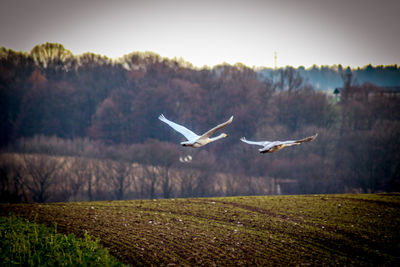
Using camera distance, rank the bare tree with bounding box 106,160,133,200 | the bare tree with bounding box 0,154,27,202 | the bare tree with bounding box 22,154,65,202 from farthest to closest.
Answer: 1. the bare tree with bounding box 106,160,133,200
2. the bare tree with bounding box 22,154,65,202
3. the bare tree with bounding box 0,154,27,202

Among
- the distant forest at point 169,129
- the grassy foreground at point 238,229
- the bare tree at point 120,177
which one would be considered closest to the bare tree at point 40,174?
the distant forest at point 169,129

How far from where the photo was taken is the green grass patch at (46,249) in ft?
33.8

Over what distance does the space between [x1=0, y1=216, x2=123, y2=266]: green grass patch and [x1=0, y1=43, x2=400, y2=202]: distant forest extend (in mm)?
28400

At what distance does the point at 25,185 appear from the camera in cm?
3953

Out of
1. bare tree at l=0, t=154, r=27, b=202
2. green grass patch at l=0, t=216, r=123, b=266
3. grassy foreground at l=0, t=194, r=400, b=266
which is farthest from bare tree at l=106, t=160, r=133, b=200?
green grass patch at l=0, t=216, r=123, b=266

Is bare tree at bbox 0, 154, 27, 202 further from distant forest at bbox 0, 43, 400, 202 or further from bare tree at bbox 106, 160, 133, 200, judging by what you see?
bare tree at bbox 106, 160, 133, 200

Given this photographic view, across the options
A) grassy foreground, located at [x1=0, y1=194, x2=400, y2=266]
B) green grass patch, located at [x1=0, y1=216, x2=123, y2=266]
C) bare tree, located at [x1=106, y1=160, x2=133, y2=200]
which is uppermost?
green grass patch, located at [x1=0, y1=216, x2=123, y2=266]

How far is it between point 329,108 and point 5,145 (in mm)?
44968

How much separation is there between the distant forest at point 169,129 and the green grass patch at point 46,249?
28400 mm

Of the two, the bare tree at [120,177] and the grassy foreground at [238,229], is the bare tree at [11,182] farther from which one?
the grassy foreground at [238,229]

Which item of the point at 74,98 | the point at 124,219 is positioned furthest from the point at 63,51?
the point at 124,219

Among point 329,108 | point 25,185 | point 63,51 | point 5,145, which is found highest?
point 63,51

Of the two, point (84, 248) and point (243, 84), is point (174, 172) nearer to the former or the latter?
point (243, 84)

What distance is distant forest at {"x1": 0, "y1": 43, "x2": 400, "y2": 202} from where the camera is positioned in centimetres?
4169
